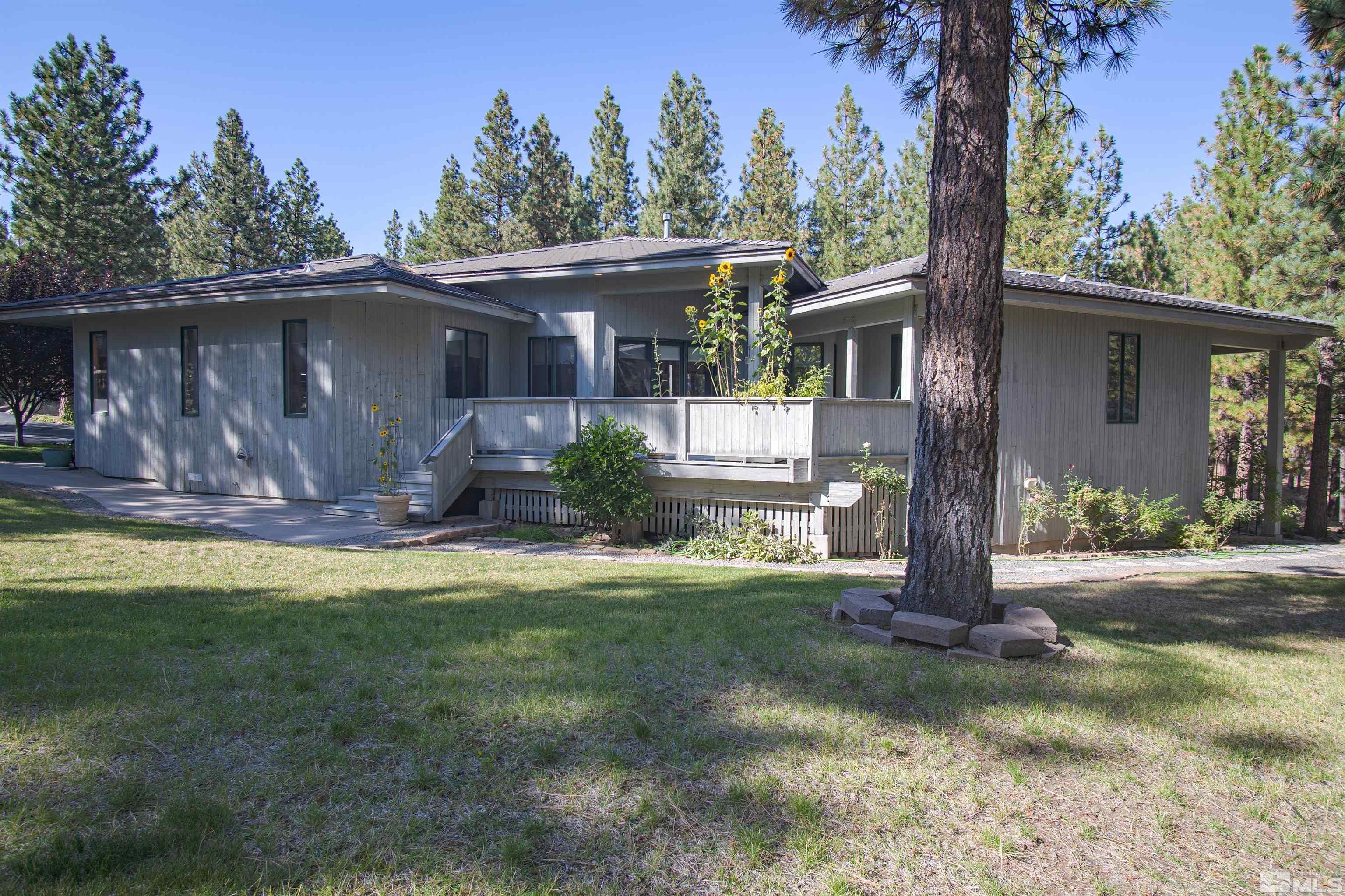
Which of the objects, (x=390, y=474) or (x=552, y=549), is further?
(x=390, y=474)

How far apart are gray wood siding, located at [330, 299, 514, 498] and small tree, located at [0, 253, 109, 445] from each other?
8447 millimetres

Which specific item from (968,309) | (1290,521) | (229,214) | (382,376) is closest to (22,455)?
(382,376)

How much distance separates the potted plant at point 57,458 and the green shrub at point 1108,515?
18.8m

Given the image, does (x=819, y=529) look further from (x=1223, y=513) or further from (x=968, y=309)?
(x=1223, y=513)

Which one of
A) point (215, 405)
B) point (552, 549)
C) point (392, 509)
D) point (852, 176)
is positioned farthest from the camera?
point (852, 176)

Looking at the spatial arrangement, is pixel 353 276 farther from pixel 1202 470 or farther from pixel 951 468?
pixel 1202 470

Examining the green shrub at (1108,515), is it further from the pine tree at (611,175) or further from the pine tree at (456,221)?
the pine tree at (456,221)

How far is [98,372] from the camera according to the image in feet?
49.0

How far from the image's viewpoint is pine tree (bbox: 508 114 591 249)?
33500 mm

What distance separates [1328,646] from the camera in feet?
18.3

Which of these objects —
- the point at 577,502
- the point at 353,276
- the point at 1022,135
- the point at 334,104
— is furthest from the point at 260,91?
the point at 1022,135

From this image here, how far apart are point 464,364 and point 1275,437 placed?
15.0 m

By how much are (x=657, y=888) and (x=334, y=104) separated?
81.0ft

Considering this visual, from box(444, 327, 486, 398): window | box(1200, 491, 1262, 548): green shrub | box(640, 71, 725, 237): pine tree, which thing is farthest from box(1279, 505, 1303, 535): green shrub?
box(640, 71, 725, 237): pine tree
